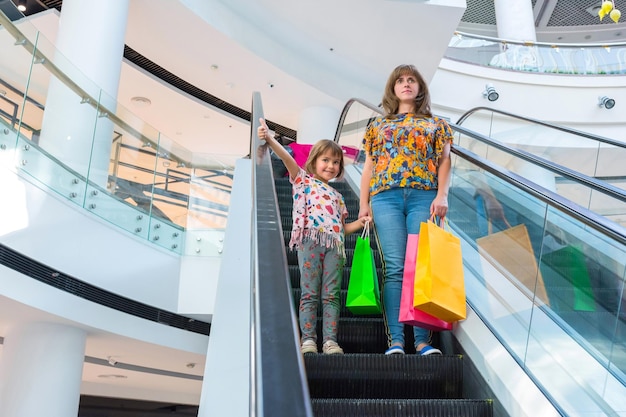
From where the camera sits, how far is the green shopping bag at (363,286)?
290 cm

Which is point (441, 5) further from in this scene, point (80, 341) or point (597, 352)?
point (597, 352)

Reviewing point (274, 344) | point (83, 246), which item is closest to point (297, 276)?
point (274, 344)

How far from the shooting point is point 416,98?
334 cm

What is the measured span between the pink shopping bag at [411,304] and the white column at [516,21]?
14.0 meters

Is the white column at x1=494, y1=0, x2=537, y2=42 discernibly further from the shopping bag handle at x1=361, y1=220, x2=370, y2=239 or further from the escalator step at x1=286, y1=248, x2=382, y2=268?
the shopping bag handle at x1=361, y1=220, x2=370, y2=239

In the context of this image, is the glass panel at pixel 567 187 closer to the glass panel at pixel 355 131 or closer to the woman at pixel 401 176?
the woman at pixel 401 176

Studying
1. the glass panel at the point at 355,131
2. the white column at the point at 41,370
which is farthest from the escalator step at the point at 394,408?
the glass panel at the point at 355,131

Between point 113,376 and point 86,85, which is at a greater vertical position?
point 86,85

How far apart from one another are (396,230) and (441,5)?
7.63m

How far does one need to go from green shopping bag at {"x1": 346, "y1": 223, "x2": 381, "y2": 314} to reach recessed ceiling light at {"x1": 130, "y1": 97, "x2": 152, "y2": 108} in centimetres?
1089

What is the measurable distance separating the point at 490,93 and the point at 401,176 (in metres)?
10.6

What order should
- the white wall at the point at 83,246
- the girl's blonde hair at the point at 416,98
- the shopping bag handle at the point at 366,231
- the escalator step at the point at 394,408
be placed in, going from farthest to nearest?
the white wall at the point at 83,246, the girl's blonde hair at the point at 416,98, the shopping bag handle at the point at 366,231, the escalator step at the point at 394,408

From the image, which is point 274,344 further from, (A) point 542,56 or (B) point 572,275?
(A) point 542,56

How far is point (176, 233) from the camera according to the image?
741 cm
